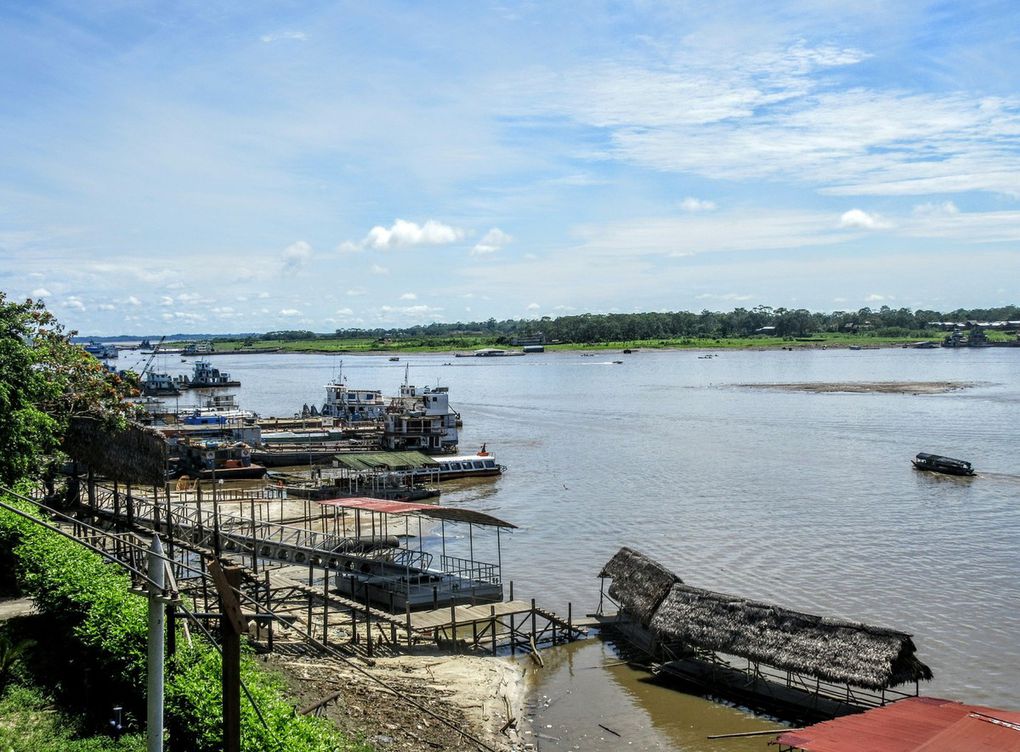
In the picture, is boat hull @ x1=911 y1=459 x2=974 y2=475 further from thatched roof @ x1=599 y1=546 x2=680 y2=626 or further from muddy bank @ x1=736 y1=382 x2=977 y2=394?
muddy bank @ x1=736 y1=382 x2=977 y2=394

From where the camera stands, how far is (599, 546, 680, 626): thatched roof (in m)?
24.8

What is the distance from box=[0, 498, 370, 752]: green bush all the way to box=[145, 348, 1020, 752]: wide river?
8.15m

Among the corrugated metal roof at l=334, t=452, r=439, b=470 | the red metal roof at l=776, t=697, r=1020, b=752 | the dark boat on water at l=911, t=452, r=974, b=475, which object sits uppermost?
the corrugated metal roof at l=334, t=452, r=439, b=470

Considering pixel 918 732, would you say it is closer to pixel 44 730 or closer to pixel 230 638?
pixel 230 638

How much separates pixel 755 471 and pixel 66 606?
45.8m

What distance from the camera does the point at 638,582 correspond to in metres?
26.0

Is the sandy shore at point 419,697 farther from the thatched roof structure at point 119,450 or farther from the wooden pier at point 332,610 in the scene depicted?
the thatched roof structure at point 119,450

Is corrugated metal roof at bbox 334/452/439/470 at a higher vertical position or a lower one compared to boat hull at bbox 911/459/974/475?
higher

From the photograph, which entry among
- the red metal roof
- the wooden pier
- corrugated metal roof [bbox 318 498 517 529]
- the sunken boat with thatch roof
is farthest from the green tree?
the red metal roof

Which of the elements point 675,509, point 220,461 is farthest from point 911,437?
point 220,461

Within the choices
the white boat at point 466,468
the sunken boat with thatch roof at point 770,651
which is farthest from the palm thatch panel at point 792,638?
the white boat at point 466,468

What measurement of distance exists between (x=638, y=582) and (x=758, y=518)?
18.4 meters

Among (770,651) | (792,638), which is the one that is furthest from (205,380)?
(792,638)

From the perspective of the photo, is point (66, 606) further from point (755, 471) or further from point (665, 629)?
point (755, 471)
